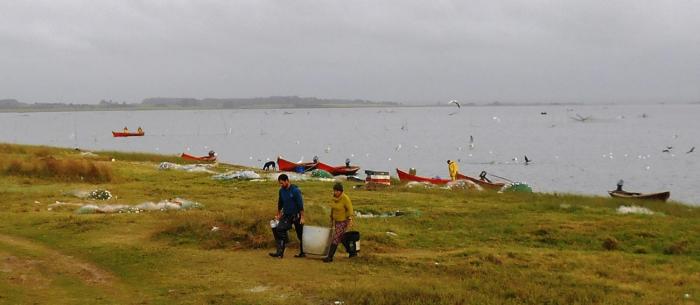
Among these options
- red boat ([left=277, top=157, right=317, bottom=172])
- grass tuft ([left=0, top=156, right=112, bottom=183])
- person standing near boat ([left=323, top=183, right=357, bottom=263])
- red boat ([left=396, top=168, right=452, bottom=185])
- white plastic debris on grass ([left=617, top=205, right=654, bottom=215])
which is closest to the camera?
person standing near boat ([left=323, top=183, right=357, bottom=263])

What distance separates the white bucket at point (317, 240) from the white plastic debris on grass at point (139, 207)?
7.80 m

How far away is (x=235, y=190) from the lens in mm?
26531

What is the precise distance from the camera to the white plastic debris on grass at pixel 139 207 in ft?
67.2

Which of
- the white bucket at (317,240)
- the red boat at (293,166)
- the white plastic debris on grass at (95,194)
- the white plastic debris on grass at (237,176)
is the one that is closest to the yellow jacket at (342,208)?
the white bucket at (317,240)

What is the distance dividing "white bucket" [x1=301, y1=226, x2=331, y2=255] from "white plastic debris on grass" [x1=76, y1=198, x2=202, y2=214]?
780 centimetres

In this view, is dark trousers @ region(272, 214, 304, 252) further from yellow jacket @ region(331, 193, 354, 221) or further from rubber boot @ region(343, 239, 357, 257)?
rubber boot @ region(343, 239, 357, 257)

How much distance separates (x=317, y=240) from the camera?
47.0 feet

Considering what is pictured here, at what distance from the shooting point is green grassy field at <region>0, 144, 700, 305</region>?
11516 millimetres

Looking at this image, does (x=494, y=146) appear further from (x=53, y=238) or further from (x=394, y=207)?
(x=53, y=238)

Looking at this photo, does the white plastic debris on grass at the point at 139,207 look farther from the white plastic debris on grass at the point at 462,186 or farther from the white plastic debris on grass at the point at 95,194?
the white plastic debris on grass at the point at 462,186

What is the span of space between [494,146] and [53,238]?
7998 cm

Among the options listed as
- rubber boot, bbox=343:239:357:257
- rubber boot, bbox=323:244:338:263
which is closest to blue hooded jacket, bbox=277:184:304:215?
rubber boot, bbox=323:244:338:263

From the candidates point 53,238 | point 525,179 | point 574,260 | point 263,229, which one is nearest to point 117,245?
point 53,238

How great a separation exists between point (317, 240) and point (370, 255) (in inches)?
47.6
